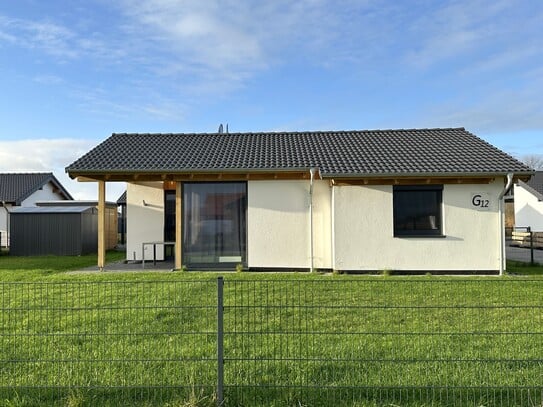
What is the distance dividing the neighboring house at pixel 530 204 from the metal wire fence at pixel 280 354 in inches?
973

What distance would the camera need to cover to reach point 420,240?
11.5m

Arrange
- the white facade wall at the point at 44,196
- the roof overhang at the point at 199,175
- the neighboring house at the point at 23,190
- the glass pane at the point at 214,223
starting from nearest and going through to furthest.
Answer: the roof overhang at the point at 199,175
the glass pane at the point at 214,223
the neighboring house at the point at 23,190
the white facade wall at the point at 44,196

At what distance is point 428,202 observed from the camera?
11.8 meters

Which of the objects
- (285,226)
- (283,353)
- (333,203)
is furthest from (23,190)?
(283,353)

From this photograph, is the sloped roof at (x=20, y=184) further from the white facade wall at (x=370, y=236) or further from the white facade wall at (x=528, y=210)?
the white facade wall at (x=528, y=210)

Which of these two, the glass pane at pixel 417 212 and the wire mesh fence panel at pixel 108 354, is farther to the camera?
the glass pane at pixel 417 212

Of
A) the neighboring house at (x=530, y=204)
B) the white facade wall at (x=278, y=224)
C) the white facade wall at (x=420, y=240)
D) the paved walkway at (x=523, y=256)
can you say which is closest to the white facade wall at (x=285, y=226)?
the white facade wall at (x=278, y=224)

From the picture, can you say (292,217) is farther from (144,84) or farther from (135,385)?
(135,385)

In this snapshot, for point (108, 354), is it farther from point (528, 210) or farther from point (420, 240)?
point (528, 210)

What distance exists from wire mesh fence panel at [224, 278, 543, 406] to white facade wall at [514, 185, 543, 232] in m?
24.8

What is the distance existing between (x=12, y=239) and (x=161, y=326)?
52.4 ft

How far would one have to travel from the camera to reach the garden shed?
18922mm

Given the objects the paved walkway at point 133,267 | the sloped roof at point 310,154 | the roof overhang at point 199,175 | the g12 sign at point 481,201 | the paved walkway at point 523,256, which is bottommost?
the paved walkway at point 523,256

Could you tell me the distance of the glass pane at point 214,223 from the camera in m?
12.3
